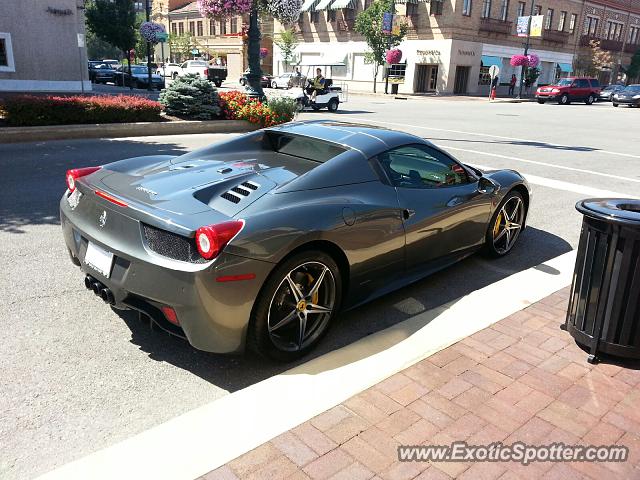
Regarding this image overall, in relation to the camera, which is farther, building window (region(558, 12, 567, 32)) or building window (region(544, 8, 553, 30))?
building window (region(558, 12, 567, 32))

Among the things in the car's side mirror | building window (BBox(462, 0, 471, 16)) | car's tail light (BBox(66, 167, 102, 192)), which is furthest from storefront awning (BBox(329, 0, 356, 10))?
car's tail light (BBox(66, 167, 102, 192))

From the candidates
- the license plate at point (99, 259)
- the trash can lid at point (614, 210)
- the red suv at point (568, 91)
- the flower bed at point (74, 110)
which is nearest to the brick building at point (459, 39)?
the red suv at point (568, 91)

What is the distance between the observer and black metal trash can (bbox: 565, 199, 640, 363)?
329 centimetres

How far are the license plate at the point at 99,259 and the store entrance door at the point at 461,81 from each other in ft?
156

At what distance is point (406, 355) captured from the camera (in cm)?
351

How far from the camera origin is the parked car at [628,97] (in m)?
39.3

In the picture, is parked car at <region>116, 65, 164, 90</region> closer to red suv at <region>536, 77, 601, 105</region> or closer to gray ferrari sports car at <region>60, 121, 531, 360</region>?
red suv at <region>536, 77, 601, 105</region>

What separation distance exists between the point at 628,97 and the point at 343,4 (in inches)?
1059

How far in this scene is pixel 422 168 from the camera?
16.0 feet

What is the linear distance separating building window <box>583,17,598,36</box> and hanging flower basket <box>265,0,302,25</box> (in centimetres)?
5562

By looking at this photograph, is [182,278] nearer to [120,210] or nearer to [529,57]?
[120,210]

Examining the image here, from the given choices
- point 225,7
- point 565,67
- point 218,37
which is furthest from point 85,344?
point 218,37

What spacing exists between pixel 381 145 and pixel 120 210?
2028 millimetres

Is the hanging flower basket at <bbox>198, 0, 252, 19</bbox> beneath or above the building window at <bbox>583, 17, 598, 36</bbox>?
beneath
